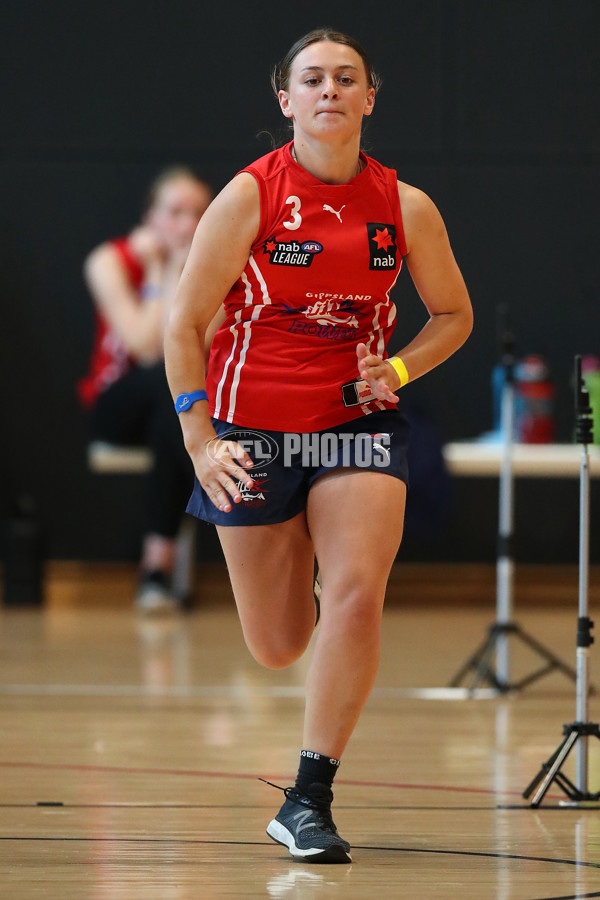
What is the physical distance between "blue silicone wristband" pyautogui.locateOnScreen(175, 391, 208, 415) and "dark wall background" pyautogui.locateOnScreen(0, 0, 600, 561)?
4.16 m

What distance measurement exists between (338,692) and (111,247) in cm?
408

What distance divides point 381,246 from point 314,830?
3.43 feet

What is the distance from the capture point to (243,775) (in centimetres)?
317

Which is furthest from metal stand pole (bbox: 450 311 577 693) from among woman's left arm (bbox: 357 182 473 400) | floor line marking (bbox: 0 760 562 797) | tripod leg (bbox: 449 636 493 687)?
woman's left arm (bbox: 357 182 473 400)

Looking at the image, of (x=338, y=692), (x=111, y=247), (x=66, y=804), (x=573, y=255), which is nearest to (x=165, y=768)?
(x=66, y=804)

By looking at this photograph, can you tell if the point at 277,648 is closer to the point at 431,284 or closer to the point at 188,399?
the point at 188,399

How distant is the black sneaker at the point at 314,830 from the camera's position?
7.72ft

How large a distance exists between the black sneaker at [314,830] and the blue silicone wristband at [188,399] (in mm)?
693

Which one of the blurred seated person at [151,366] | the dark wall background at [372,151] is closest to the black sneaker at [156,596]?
the blurred seated person at [151,366]

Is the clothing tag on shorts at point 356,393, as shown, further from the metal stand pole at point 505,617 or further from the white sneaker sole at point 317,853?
the metal stand pole at point 505,617

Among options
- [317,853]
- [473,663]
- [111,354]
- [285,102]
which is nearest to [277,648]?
[317,853]

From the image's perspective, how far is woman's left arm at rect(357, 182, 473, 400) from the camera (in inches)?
99.1

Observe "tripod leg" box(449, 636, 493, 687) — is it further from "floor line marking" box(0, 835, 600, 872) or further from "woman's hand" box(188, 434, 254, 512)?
"woman's hand" box(188, 434, 254, 512)

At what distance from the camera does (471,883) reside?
2.26m
